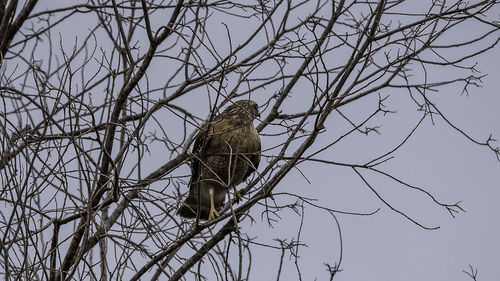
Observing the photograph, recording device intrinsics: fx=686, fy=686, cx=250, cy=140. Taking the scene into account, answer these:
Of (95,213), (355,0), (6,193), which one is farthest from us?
(355,0)

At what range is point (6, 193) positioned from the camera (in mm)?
3701

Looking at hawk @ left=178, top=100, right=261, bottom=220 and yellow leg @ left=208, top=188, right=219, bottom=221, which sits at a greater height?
hawk @ left=178, top=100, right=261, bottom=220

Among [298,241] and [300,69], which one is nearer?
[298,241]

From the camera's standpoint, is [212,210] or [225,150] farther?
[212,210]

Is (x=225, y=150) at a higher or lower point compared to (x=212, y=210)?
higher

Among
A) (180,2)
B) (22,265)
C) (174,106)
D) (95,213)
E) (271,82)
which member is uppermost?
(271,82)

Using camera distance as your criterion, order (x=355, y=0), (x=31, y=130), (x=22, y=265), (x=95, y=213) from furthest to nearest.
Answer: (x=355, y=0)
(x=31, y=130)
(x=95, y=213)
(x=22, y=265)

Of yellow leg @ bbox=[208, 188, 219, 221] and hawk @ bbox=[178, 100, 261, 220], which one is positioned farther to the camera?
yellow leg @ bbox=[208, 188, 219, 221]

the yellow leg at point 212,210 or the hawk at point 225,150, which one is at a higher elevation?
the hawk at point 225,150

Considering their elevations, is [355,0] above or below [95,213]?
above

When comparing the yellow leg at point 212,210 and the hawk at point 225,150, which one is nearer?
the hawk at point 225,150

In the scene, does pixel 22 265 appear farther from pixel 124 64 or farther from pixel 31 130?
pixel 124 64

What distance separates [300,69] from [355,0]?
630 millimetres

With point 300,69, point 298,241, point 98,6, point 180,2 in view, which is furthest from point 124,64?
point 298,241
